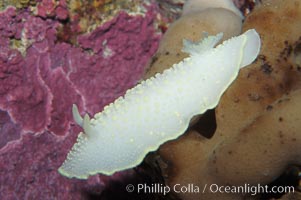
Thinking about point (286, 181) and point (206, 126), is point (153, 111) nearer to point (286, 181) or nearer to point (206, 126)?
point (206, 126)

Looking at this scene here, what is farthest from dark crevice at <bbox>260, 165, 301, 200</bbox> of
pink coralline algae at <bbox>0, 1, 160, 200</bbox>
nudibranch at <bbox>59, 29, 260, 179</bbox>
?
pink coralline algae at <bbox>0, 1, 160, 200</bbox>

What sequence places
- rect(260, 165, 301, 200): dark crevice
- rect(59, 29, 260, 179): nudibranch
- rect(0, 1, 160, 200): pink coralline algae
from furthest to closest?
rect(0, 1, 160, 200): pink coralline algae < rect(260, 165, 301, 200): dark crevice < rect(59, 29, 260, 179): nudibranch

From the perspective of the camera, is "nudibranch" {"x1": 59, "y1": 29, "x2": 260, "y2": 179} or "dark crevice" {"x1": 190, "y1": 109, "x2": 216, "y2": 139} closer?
"nudibranch" {"x1": 59, "y1": 29, "x2": 260, "y2": 179}

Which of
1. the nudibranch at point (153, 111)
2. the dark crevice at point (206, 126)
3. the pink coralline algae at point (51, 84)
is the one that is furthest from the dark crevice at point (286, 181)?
the pink coralline algae at point (51, 84)

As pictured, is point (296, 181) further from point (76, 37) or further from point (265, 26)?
point (76, 37)

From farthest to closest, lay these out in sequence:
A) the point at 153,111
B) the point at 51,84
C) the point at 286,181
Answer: the point at 51,84 → the point at 286,181 → the point at 153,111

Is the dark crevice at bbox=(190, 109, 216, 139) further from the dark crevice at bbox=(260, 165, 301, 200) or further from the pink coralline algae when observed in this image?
the pink coralline algae

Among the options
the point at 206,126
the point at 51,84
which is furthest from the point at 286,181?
the point at 51,84
